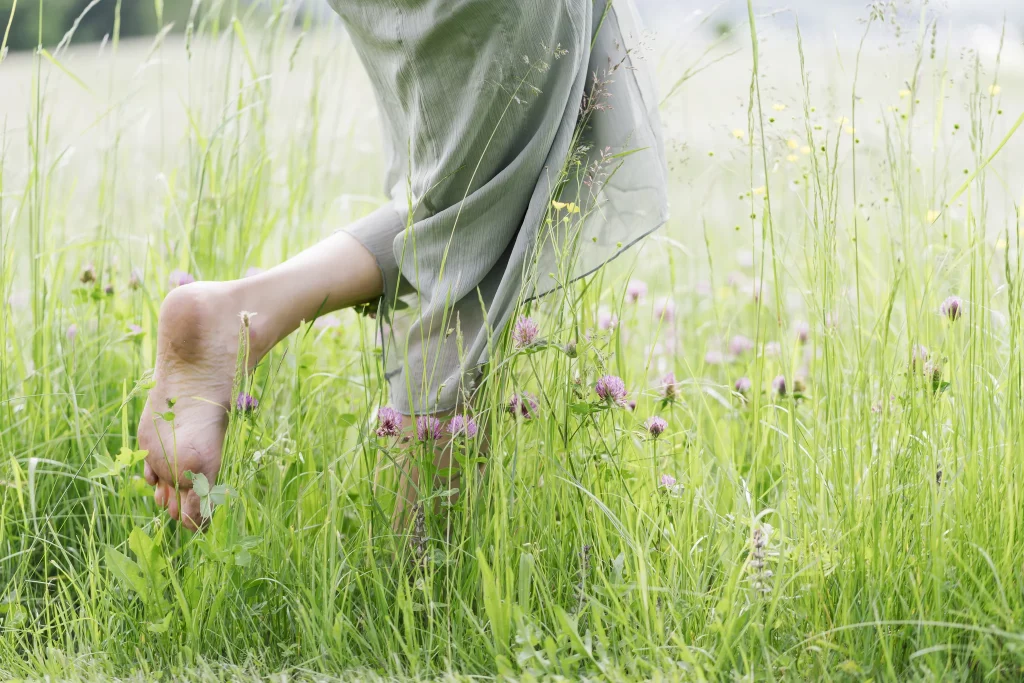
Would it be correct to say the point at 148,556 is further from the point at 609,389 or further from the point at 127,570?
the point at 609,389

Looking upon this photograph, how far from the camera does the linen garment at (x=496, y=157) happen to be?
119 cm

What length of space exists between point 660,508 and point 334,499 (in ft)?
1.38

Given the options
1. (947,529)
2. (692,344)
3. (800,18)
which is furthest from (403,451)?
(692,344)

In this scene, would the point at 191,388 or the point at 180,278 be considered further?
the point at 180,278

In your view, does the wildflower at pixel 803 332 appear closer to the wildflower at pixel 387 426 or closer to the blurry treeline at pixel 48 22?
the wildflower at pixel 387 426

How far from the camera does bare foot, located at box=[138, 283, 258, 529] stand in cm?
127

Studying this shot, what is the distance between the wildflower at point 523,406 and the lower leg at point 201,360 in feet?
1.22

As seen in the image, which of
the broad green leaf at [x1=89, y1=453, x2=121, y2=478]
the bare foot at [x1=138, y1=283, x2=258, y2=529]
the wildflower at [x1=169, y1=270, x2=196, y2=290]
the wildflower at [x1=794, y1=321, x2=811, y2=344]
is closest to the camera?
the broad green leaf at [x1=89, y1=453, x2=121, y2=478]

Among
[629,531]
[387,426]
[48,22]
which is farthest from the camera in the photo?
[48,22]

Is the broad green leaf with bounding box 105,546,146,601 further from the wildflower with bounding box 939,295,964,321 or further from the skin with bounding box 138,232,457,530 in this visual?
the wildflower with bounding box 939,295,964,321

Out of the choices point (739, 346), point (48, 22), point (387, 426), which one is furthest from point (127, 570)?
point (48, 22)

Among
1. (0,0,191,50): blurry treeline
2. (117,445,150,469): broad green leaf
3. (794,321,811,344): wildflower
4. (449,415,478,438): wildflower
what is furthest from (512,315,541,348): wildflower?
(794,321,811,344): wildflower

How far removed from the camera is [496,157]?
4.16ft

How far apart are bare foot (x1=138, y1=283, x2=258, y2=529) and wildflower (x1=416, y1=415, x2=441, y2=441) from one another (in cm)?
30
